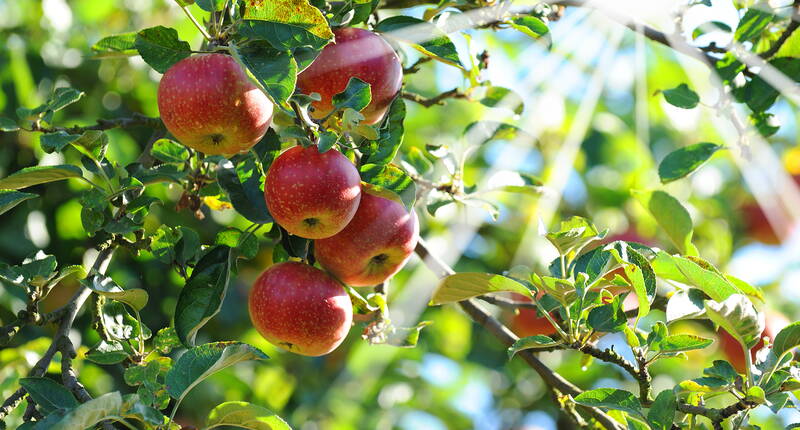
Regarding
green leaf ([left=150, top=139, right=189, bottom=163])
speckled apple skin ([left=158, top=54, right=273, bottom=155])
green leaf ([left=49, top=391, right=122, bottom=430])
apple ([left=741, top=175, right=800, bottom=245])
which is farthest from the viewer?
apple ([left=741, top=175, right=800, bottom=245])

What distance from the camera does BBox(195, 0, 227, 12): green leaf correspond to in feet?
3.37

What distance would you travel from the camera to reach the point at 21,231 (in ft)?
6.77

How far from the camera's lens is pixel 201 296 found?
1190 millimetres

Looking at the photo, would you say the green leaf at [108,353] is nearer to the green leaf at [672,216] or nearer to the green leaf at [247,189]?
the green leaf at [247,189]

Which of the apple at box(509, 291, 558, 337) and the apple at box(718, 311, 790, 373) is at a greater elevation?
the apple at box(718, 311, 790, 373)

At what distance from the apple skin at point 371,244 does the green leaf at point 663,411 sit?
427 millimetres

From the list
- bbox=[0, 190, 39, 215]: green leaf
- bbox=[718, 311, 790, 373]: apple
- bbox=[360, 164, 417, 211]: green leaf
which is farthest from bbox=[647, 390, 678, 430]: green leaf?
bbox=[718, 311, 790, 373]: apple

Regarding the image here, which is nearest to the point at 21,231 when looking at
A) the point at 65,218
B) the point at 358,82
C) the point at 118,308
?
the point at 65,218

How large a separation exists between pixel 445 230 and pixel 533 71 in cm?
84

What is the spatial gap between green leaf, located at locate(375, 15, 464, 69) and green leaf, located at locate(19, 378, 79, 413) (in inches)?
24.6

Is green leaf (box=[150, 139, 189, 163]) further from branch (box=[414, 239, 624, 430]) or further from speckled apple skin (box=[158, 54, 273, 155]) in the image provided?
branch (box=[414, 239, 624, 430])

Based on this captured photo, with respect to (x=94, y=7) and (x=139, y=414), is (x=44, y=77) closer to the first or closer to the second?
(x=94, y=7)

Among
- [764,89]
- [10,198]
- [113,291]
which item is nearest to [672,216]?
[764,89]

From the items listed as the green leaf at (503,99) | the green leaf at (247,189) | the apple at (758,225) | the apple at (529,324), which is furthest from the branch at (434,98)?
the apple at (758,225)
